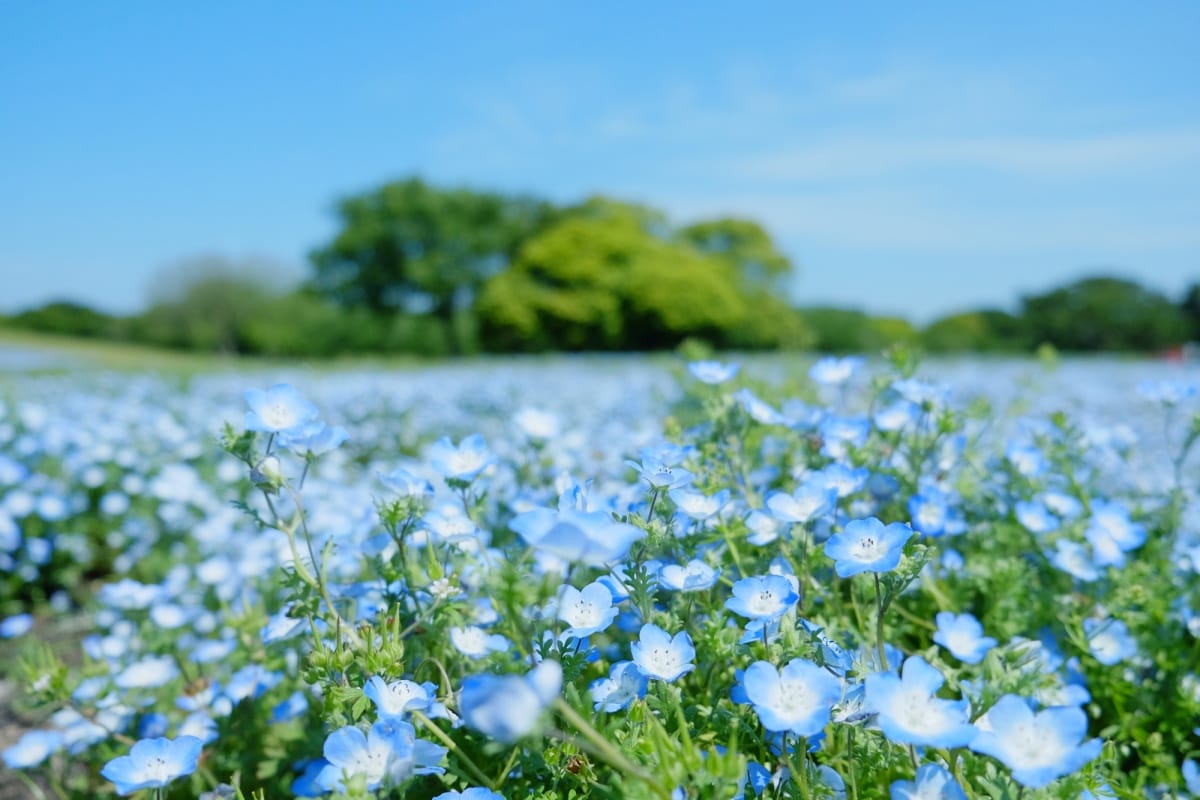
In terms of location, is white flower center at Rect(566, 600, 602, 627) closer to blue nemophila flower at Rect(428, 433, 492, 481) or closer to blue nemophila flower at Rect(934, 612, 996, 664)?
blue nemophila flower at Rect(428, 433, 492, 481)

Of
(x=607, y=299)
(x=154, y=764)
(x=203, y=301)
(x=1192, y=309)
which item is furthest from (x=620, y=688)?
(x=1192, y=309)

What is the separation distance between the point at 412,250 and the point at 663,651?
38001 mm

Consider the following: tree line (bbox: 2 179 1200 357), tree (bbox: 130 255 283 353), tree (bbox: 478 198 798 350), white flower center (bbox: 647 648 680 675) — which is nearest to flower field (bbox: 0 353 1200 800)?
white flower center (bbox: 647 648 680 675)

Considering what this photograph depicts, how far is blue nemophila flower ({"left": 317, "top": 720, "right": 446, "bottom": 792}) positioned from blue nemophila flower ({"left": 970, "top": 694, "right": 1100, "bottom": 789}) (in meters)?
0.68

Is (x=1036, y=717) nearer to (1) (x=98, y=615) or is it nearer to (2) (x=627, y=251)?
(1) (x=98, y=615)

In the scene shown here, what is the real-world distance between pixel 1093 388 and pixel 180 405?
830 cm

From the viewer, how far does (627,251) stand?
36.0 metres

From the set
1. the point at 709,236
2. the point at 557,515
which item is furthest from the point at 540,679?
the point at 709,236

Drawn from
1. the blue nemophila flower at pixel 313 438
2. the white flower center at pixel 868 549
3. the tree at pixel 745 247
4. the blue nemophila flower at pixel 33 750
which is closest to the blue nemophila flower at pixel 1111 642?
the white flower center at pixel 868 549

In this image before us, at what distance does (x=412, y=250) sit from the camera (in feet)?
123

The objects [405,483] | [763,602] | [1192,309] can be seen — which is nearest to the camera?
[763,602]

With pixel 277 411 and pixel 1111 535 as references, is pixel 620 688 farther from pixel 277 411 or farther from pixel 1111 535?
pixel 1111 535

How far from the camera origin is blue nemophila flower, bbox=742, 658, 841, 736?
3.43 feet

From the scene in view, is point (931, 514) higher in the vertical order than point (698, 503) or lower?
lower
